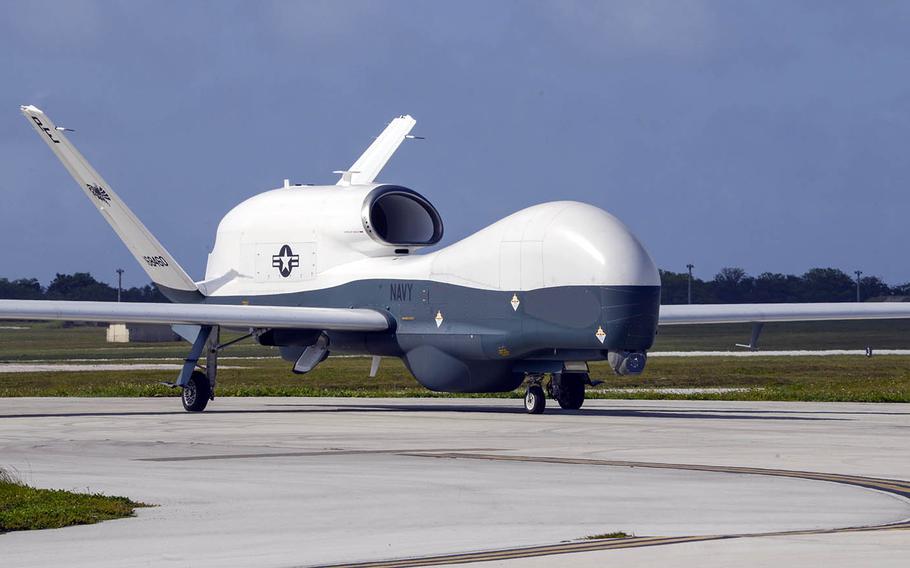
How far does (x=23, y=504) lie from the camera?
14203 mm

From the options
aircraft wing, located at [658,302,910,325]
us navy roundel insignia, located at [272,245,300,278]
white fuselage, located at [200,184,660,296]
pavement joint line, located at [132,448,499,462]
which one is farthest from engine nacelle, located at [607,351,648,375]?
us navy roundel insignia, located at [272,245,300,278]

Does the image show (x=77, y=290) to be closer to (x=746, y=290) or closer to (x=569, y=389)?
(x=746, y=290)

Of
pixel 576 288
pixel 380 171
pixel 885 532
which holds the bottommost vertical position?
pixel 885 532

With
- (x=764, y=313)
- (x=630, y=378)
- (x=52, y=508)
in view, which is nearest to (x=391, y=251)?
(x=764, y=313)

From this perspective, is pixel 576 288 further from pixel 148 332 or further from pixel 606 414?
pixel 148 332

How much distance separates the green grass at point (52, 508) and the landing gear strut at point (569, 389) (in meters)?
19.4

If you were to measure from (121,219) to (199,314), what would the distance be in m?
6.02

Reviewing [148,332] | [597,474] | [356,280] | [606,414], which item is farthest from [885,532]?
[148,332]

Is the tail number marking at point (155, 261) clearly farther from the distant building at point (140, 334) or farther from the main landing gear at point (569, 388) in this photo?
the distant building at point (140, 334)

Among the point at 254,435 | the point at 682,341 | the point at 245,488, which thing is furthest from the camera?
the point at 682,341

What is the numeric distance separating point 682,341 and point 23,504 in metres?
90.6

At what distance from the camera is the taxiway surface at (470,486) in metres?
11.6

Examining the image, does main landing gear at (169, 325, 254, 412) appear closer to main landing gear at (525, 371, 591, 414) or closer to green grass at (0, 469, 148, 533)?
main landing gear at (525, 371, 591, 414)

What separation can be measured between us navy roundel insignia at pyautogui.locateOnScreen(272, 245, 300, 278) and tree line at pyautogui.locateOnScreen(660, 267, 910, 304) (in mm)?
99317
